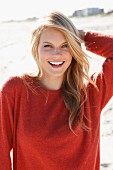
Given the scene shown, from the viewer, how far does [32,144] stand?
250 cm

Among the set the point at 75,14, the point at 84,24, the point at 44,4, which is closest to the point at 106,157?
the point at 84,24

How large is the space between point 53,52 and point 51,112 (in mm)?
339

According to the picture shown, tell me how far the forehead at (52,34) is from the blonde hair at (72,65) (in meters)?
0.02

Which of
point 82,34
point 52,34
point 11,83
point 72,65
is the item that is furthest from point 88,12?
point 11,83

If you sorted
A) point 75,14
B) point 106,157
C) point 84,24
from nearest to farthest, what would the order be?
point 106,157
point 84,24
point 75,14

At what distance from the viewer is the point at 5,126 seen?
101 inches

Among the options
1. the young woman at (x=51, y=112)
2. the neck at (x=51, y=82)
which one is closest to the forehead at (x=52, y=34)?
the young woman at (x=51, y=112)

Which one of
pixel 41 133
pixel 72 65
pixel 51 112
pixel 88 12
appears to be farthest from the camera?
pixel 88 12

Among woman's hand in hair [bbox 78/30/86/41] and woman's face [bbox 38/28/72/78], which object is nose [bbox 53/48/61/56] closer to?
woman's face [bbox 38/28/72/78]

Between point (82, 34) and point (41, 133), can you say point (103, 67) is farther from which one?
point (41, 133)

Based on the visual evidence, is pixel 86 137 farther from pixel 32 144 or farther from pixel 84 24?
pixel 84 24

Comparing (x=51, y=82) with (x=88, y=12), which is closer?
(x=51, y=82)

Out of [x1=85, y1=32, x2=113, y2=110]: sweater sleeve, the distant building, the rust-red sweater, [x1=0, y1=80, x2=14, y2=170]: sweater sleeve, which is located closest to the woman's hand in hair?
[x1=85, y1=32, x2=113, y2=110]: sweater sleeve

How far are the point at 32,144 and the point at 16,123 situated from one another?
15 centimetres
